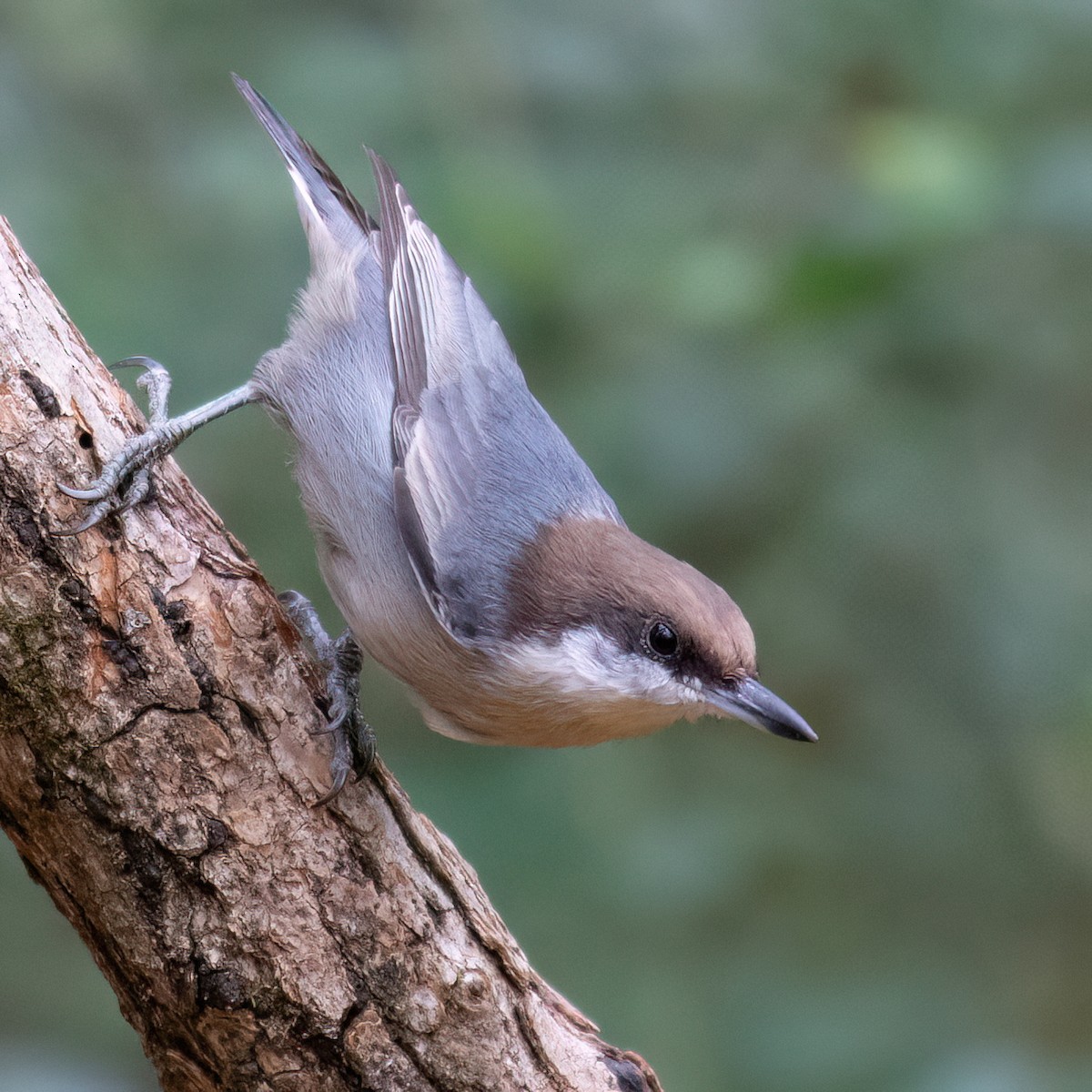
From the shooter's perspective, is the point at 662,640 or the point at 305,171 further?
the point at 305,171

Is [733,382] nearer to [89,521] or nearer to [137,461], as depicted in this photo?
[137,461]

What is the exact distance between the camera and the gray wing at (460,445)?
233cm

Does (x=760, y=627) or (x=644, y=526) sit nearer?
(x=644, y=526)

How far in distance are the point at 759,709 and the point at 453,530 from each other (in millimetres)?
643

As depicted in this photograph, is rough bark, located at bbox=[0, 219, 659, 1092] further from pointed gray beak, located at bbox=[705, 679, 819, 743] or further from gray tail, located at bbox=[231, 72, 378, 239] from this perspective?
gray tail, located at bbox=[231, 72, 378, 239]

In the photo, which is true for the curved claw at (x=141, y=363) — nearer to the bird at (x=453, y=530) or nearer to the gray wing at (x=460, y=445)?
the bird at (x=453, y=530)

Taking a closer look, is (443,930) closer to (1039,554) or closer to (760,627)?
(760,627)

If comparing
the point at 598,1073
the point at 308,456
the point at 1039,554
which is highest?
the point at 1039,554

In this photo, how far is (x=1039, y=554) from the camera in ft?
10.5

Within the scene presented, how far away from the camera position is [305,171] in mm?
2791

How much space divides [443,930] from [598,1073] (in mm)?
394

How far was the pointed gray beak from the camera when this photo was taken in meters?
2.27

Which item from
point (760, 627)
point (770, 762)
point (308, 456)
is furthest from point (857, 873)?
point (308, 456)

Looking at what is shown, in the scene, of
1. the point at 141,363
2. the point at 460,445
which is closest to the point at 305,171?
the point at 141,363
